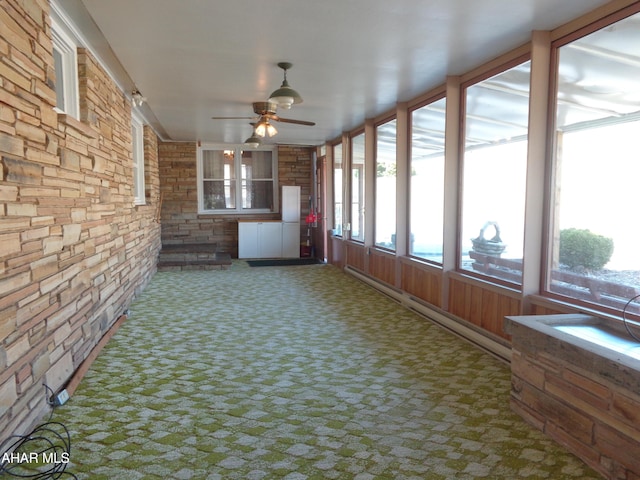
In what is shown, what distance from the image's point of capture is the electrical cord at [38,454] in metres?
2.25

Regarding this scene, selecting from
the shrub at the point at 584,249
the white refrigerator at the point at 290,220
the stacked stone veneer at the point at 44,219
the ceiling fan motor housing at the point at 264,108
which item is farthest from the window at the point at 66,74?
the white refrigerator at the point at 290,220

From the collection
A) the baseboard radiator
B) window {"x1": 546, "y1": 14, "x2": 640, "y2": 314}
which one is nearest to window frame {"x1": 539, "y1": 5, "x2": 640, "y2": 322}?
window {"x1": 546, "y1": 14, "x2": 640, "y2": 314}

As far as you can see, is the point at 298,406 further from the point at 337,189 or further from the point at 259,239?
the point at 259,239

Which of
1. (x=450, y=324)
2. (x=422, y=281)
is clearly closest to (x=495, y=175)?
(x=450, y=324)

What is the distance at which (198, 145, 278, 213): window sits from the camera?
1069cm

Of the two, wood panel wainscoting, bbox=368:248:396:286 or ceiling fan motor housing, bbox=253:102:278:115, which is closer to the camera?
ceiling fan motor housing, bbox=253:102:278:115

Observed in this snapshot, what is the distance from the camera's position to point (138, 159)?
7465 millimetres

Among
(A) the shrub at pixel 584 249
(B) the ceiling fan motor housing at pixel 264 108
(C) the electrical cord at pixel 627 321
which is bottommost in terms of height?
(C) the electrical cord at pixel 627 321

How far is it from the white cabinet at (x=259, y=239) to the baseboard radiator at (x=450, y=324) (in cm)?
392

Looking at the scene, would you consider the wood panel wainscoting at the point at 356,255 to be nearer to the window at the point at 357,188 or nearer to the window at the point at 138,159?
the window at the point at 357,188

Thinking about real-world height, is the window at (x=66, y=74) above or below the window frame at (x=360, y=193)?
above

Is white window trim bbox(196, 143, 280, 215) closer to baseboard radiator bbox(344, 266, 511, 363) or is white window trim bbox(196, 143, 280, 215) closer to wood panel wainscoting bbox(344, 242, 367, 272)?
wood panel wainscoting bbox(344, 242, 367, 272)

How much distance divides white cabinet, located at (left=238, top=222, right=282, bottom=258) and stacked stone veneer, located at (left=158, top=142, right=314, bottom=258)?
386 millimetres

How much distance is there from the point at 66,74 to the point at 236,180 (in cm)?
705
